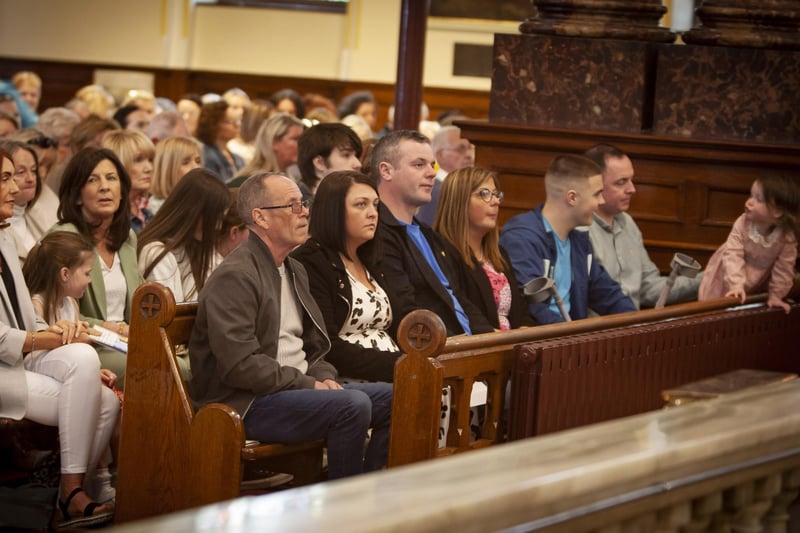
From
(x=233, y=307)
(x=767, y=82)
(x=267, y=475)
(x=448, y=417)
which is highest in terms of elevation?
(x=767, y=82)

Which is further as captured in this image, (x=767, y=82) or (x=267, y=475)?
(x=767, y=82)

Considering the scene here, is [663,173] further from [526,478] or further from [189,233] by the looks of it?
[526,478]

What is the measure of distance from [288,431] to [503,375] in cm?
70

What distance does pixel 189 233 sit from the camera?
5383mm

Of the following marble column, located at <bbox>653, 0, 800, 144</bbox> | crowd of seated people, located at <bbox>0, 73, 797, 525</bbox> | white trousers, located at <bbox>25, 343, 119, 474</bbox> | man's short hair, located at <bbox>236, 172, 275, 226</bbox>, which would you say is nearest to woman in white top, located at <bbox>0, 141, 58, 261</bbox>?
crowd of seated people, located at <bbox>0, 73, 797, 525</bbox>

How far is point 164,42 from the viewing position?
17.2 meters

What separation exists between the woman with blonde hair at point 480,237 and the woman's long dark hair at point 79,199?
1.22m

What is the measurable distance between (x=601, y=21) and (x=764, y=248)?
1.67 m

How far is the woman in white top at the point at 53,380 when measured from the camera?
13.8 feet

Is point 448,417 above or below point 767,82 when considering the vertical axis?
below

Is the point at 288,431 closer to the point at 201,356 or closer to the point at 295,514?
the point at 201,356

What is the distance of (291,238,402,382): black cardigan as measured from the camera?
15.1ft

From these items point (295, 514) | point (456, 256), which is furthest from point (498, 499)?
point (456, 256)

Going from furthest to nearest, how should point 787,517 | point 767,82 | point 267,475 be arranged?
point 767,82, point 267,475, point 787,517
